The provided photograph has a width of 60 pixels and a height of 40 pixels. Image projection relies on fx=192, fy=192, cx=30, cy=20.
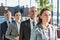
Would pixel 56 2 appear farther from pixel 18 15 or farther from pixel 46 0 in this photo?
pixel 18 15

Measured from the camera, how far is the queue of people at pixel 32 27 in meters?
1.95

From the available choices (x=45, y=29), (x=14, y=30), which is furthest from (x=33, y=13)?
(x=45, y=29)

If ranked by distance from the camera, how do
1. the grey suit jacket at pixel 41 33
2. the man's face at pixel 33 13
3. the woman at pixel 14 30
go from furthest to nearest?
the woman at pixel 14 30, the man's face at pixel 33 13, the grey suit jacket at pixel 41 33

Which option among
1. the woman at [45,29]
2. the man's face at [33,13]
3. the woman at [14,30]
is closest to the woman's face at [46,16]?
the woman at [45,29]

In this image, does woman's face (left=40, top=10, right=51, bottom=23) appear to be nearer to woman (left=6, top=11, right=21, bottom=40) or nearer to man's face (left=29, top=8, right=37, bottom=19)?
man's face (left=29, top=8, right=37, bottom=19)

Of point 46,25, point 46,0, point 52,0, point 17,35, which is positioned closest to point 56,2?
point 52,0

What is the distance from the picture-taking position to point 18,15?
9.93 ft

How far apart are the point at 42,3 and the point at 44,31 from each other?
27.5ft

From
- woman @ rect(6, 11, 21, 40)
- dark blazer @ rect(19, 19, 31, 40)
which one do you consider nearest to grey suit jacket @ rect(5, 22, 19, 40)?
woman @ rect(6, 11, 21, 40)

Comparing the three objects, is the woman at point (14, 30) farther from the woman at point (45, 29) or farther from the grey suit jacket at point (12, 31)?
the woman at point (45, 29)

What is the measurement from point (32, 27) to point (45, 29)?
78 cm

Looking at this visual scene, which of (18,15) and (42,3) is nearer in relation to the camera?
(18,15)

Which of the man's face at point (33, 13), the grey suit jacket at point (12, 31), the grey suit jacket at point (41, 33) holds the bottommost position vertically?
the grey suit jacket at point (12, 31)

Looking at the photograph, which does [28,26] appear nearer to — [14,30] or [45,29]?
[14,30]
